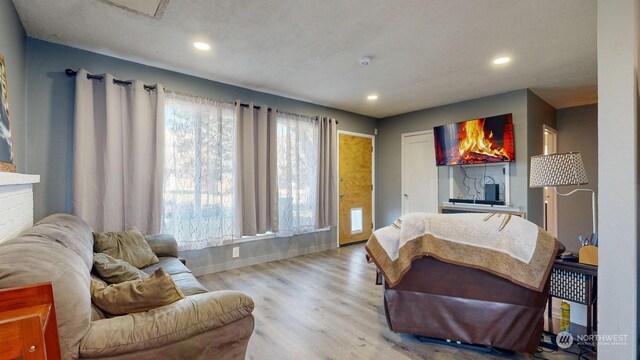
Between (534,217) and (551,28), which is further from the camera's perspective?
(534,217)

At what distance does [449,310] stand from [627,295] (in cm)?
85

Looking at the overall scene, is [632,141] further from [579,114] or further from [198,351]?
[579,114]

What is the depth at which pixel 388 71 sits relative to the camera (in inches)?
127

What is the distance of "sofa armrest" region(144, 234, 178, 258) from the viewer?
2635 mm

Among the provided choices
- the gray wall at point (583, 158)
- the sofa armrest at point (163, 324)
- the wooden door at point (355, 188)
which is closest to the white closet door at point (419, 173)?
the wooden door at point (355, 188)

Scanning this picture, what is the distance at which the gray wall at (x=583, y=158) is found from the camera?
14.8 feet

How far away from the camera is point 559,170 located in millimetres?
1971

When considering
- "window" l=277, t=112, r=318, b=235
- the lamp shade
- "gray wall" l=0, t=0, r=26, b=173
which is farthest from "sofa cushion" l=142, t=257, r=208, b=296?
the lamp shade

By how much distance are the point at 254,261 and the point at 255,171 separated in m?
1.25

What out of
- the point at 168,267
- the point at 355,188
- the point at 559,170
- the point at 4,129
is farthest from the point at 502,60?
the point at 4,129

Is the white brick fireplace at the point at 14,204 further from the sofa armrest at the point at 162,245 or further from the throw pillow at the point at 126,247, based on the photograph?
the sofa armrest at the point at 162,245

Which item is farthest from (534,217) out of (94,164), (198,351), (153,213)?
(94,164)

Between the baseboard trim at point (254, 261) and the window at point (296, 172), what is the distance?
356mm

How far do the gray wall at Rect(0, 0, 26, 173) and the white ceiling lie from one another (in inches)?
6.1
